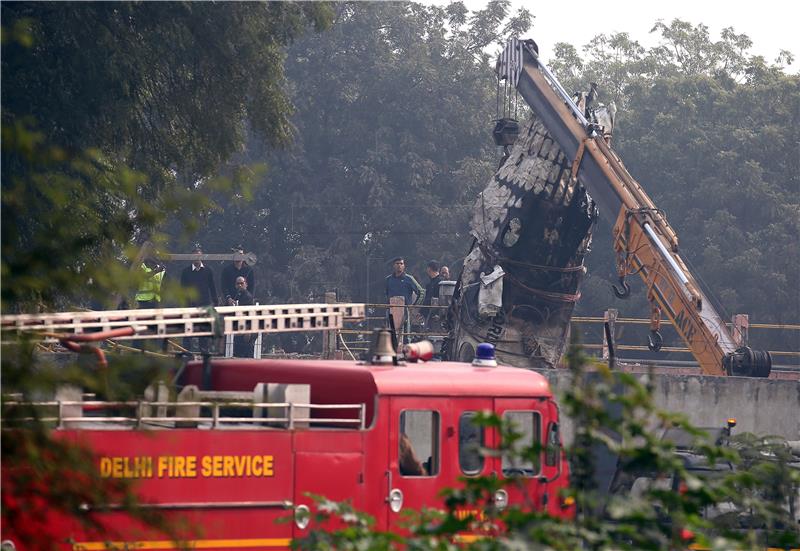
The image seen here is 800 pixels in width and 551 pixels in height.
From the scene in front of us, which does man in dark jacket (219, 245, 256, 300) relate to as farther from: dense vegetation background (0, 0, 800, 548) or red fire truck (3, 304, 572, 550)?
red fire truck (3, 304, 572, 550)

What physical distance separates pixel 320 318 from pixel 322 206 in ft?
112

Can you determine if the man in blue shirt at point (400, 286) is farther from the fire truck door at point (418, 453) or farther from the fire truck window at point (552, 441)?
the fire truck door at point (418, 453)

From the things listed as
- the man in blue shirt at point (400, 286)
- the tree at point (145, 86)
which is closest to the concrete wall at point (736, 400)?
the man in blue shirt at point (400, 286)

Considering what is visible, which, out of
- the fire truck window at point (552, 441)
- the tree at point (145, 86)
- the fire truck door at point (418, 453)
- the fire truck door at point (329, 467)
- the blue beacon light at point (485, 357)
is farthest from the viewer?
the tree at point (145, 86)

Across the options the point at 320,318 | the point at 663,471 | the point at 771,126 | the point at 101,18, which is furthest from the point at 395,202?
the point at 663,471

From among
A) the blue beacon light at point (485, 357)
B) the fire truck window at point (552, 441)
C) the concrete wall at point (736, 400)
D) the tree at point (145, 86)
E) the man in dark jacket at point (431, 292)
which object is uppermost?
the tree at point (145, 86)

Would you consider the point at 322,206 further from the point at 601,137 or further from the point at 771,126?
the point at 601,137

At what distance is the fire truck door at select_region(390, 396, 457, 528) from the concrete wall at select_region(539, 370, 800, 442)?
10473mm

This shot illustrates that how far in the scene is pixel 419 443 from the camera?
933cm

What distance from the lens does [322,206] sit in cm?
4503

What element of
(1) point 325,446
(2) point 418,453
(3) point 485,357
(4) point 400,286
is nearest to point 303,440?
(1) point 325,446

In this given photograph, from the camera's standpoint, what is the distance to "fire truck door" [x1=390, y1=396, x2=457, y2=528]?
9.05 metres

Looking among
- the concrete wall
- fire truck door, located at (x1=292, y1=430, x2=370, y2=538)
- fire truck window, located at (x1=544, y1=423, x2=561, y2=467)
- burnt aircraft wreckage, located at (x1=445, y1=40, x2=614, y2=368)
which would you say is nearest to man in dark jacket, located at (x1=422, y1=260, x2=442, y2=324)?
burnt aircraft wreckage, located at (x1=445, y1=40, x2=614, y2=368)

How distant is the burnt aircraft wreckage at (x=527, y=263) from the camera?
74.0 ft
